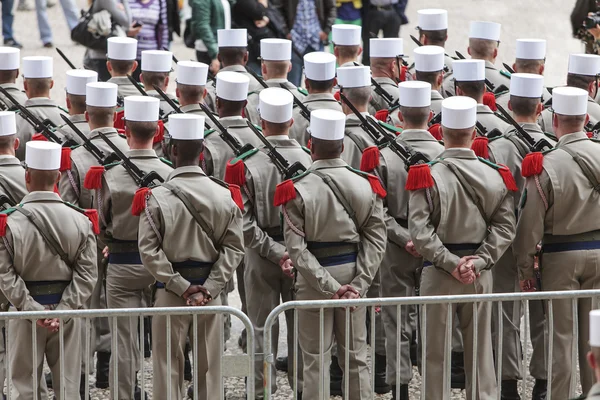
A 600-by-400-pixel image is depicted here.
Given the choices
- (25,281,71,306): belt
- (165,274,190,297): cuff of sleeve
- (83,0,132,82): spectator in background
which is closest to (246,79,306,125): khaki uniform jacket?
(165,274,190,297): cuff of sleeve

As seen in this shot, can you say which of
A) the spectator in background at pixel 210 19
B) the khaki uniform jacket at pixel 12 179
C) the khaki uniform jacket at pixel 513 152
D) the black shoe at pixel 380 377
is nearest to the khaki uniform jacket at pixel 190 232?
the khaki uniform jacket at pixel 12 179

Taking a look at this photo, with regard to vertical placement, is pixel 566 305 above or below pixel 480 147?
below

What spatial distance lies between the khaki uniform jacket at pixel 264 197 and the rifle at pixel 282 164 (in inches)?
3.0

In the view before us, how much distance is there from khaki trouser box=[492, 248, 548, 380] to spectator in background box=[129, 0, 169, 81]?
642 cm

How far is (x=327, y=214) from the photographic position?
7.32 meters

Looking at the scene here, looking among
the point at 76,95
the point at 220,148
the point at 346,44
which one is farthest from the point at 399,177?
the point at 346,44

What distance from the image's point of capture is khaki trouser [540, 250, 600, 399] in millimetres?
7477

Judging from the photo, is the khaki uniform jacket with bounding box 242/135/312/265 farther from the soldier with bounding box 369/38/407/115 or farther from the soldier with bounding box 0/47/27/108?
the soldier with bounding box 0/47/27/108

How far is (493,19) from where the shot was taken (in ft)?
66.0

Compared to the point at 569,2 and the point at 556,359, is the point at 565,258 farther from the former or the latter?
the point at 569,2

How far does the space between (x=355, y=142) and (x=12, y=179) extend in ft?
7.05

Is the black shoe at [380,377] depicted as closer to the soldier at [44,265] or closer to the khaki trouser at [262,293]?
the khaki trouser at [262,293]

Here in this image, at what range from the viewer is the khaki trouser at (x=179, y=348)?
23.4 ft

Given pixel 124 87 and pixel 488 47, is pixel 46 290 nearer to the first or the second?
pixel 124 87
